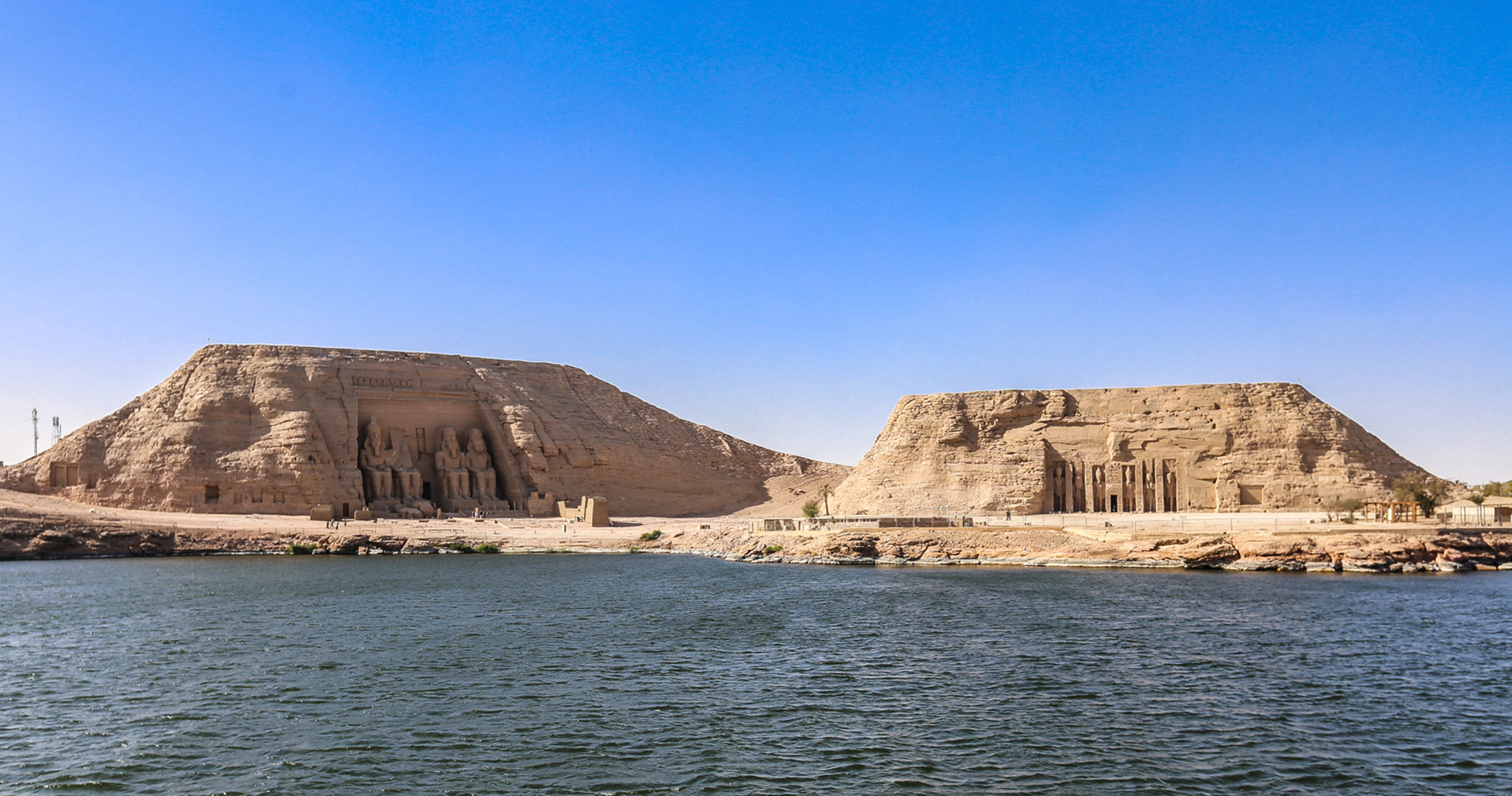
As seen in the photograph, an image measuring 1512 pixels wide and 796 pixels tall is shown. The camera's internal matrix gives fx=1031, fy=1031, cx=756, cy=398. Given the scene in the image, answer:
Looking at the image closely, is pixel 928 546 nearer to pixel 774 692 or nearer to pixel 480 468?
pixel 774 692

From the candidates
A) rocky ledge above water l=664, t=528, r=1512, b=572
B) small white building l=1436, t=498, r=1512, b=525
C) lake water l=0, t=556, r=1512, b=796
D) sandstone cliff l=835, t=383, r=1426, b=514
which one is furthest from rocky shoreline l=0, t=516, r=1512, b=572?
sandstone cliff l=835, t=383, r=1426, b=514

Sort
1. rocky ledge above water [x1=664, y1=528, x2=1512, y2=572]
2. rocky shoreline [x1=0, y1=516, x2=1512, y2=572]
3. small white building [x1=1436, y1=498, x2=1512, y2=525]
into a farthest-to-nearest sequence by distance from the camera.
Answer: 1. small white building [x1=1436, y1=498, x2=1512, y2=525]
2. rocky shoreline [x1=0, y1=516, x2=1512, y2=572]
3. rocky ledge above water [x1=664, y1=528, x2=1512, y2=572]

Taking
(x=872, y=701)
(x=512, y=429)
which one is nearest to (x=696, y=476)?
(x=512, y=429)

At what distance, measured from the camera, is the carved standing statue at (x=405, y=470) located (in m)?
65.1

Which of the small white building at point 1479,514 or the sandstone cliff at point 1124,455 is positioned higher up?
the sandstone cliff at point 1124,455

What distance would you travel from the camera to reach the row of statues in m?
64.8

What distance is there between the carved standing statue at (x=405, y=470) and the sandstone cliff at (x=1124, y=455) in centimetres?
2759

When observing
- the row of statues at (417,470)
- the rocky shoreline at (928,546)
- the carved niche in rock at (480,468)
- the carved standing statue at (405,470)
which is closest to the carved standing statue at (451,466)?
the row of statues at (417,470)

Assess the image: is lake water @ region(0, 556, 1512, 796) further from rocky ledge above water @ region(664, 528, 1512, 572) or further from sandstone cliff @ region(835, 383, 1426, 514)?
sandstone cliff @ region(835, 383, 1426, 514)

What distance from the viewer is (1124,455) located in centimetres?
5353

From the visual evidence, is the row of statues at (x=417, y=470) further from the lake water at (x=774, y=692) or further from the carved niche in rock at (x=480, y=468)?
the lake water at (x=774, y=692)

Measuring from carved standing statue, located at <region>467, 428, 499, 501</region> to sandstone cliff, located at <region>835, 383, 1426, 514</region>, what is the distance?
82.3ft

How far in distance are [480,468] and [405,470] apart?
5492 mm

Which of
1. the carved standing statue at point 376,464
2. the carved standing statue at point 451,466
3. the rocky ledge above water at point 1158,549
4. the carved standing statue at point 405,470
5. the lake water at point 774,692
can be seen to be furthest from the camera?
the carved standing statue at point 451,466
